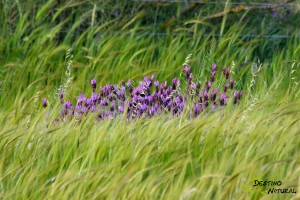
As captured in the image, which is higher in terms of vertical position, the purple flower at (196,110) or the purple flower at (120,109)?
the purple flower at (196,110)

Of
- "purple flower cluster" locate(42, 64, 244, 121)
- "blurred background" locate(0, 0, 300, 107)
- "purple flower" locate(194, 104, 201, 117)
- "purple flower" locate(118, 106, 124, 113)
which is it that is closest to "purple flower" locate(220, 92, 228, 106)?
"purple flower cluster" locate(42, 64, 244, 121)

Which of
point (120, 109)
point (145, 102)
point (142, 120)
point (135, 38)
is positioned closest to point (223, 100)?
point (145, 102)

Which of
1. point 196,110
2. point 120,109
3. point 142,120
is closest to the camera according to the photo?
point 142,120

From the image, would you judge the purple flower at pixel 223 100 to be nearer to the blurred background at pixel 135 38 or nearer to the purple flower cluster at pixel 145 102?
the purple flower cluster at pixel 145 102

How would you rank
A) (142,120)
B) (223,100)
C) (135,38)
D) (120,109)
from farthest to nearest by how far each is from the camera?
(135,38)
(223,100)
(120,109)
(142,120)

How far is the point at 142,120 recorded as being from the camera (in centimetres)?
461

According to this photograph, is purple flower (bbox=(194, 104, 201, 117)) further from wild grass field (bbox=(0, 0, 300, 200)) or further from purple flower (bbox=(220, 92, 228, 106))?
purple flower (bbox=(220, 92, 228, 106))

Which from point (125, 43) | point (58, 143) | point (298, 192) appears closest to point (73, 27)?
point (125, 43)

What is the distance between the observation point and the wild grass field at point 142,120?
376cm

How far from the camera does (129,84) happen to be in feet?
17.9

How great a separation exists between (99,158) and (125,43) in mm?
2696

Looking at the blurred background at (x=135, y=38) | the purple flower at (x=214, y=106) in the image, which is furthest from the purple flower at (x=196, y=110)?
the blurred background at (x=135, y=38)

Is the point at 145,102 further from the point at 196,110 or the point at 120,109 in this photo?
the point at 196,110

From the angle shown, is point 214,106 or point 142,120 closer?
point 142,120
